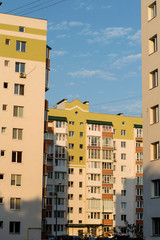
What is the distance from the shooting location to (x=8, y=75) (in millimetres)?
56094

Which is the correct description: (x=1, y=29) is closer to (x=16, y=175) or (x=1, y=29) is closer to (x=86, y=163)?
(x=16, y=175)

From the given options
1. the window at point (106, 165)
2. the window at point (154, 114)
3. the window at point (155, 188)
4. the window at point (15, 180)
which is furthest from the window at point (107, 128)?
the window at point (155, 188)

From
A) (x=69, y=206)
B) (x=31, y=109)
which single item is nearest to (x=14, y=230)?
(x=31, y=109)

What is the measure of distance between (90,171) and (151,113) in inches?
2360

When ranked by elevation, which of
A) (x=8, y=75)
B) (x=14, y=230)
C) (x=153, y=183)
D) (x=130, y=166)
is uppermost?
(x=8, y=75)

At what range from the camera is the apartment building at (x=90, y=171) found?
305 feet

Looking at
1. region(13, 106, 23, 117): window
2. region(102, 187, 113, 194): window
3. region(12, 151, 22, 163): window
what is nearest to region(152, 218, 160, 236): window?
region(12, 151, 22, 163): window

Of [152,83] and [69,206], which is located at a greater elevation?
[152,83]

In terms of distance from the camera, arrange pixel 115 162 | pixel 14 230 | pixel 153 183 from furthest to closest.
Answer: pixel 115 162 → pixel 14 230 → pixel 153 183

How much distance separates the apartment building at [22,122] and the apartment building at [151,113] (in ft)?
68.5

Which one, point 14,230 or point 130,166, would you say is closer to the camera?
point 14,230

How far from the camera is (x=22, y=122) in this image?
2199 inches

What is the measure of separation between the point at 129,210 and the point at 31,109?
165 feet

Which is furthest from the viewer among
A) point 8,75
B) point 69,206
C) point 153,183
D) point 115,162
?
point 115,162
